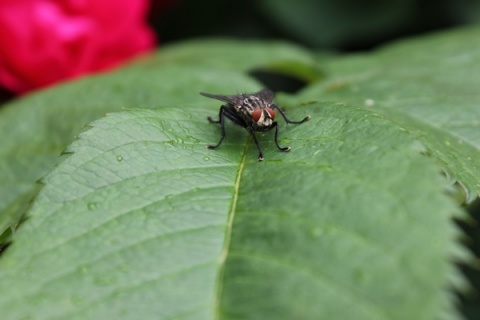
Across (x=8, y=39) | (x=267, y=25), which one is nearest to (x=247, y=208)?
(x=8, y=39)

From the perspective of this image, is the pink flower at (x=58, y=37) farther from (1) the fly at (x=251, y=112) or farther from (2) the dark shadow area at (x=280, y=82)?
(2) the dark shadow area at (x=280, y=82)

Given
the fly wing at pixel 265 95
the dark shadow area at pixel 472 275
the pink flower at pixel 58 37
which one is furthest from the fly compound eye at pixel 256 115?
the dark shadow area at pixel 472 275

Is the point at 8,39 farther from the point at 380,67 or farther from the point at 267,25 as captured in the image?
the point at 267,25

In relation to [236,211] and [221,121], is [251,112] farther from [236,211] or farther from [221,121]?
[236,211]

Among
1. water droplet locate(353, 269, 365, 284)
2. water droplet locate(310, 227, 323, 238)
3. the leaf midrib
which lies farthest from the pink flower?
water droplet locate(353, 269, 365, 284)

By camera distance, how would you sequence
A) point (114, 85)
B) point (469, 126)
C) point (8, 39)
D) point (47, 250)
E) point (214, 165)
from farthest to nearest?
1. point (8, 39)
2. point (114, 85)
3. point (469, 126)
4. point (214, 165)
5. point (47, 250)

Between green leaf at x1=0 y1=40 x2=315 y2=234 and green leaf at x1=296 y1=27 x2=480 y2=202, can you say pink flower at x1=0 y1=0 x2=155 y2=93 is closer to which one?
green leaf at x1=0 y1=40 x2=315 y2=234

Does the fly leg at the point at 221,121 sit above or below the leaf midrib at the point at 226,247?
below
